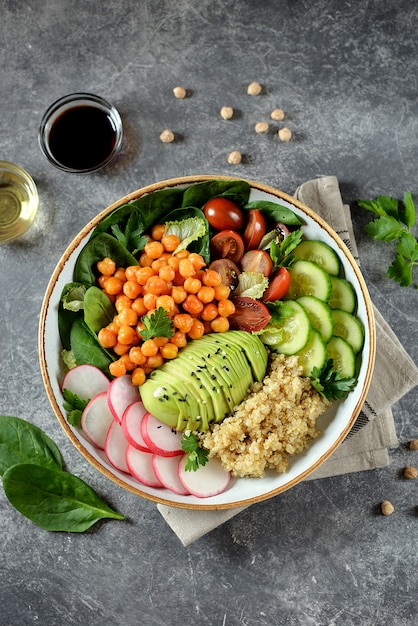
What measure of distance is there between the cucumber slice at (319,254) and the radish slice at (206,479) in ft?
2.99

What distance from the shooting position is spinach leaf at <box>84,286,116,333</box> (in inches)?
97.6

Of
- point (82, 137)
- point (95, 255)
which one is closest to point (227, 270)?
point (95, 255)

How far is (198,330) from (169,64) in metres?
1.38

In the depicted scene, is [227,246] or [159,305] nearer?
[159,305]

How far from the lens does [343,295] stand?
2.58 meters

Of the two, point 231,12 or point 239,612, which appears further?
point 231,12

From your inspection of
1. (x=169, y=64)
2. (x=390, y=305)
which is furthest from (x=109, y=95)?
(x=390, y=305)

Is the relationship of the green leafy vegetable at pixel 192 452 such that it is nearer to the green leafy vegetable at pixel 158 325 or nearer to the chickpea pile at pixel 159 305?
the chickpea pile at pixel 159 305

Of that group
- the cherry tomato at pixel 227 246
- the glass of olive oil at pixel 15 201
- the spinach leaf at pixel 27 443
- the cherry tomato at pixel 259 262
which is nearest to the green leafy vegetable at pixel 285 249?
the cherry tomato at pixel 259 262

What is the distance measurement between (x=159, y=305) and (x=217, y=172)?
0.84 metres

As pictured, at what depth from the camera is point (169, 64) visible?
9.90ft

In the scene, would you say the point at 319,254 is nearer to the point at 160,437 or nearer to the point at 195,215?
the point at 195,215

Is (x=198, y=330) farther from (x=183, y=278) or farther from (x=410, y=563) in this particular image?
(x=410, y=563)

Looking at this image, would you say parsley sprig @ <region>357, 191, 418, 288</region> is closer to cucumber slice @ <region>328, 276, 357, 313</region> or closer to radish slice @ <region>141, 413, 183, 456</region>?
cucumber slice @ <region>328, 276, 357, 313</region>
